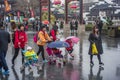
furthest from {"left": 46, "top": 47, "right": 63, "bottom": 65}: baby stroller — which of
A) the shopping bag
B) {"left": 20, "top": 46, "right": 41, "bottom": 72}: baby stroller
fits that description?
{"left": 20, "top": 46, "right": 41, "bottom": 72}: baby stroller

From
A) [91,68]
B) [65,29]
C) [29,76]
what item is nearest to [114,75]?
[91,68]

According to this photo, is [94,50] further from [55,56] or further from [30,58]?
[30,58]

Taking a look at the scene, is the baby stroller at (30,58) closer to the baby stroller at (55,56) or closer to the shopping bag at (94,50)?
the baby stroller at (55,56)

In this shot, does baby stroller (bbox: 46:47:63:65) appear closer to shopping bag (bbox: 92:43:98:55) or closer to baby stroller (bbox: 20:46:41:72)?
shopping bag (bbox: 92:43:98:55)

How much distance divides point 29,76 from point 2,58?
3.58ft

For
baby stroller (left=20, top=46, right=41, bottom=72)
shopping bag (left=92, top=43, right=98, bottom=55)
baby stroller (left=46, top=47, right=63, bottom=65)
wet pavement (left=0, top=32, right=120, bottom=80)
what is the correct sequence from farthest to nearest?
baby stroller (left=46, top=47, right=63, bottom=65) → shopping bag (left=92, top=43, right=98, bottom=55) → baby stroller (left=20, top=46, right=41, bottom=72) → wet pavement (left=0, top=32, right=120, bottom=80)

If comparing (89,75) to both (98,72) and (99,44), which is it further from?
(99,44)

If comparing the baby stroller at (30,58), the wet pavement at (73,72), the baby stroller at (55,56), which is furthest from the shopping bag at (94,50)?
the baby stroller at (30,58)

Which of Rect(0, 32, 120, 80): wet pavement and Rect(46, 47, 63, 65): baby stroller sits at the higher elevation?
Rect(46, 47, 63, 65): baby stroller

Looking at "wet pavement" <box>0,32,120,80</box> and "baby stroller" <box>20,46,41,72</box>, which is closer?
"wet pavement" <box>0,32,120,80</box>

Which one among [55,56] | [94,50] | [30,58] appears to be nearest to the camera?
[30,58]

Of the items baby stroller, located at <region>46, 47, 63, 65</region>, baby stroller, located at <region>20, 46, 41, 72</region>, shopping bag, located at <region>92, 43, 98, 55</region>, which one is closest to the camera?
baby stroller, located at <region>20, 46, 41, 72</region>

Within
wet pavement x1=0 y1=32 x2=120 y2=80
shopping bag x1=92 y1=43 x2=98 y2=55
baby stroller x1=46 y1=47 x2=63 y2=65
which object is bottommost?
wet pavement x1=0 y1=32 x2=120 y2=80

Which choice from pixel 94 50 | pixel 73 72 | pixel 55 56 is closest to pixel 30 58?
pixel 73 72
